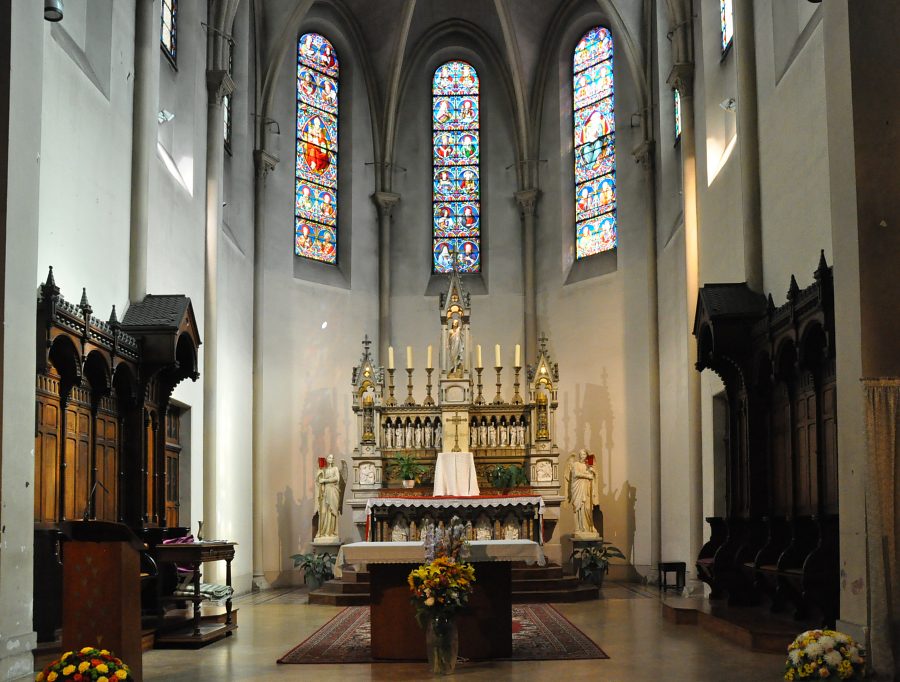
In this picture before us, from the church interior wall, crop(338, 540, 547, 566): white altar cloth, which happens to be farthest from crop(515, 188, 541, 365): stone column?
Result: crop(338, 540, 547, 566): white altar cloth

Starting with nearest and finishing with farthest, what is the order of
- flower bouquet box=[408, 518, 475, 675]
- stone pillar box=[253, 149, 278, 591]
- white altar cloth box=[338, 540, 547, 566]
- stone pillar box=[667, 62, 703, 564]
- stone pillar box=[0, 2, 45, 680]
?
stone pillar box=[0, 2, 45, 680] → flower bouquet box=[408, 518, 475, 675] → white altar cloth box=[338, 540, 547, 566] → stone pillar box=[667, 62, 703, 564] → stone pillar box=[253, 149, 278, 591]

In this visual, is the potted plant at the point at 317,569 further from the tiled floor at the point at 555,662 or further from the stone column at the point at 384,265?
the stone column at the point at 384,265

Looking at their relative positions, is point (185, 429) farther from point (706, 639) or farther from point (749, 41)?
point (749, 41)

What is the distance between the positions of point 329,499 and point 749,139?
9.10 metres

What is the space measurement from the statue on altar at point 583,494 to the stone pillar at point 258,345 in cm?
542

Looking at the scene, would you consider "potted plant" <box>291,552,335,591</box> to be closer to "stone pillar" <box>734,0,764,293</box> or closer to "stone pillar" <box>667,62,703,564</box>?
"stone pillar" <box>667,62,703,564</box>

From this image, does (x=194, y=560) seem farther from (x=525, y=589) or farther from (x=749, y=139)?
(x=749, y=139)

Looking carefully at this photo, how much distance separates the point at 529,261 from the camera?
21609 millimetres

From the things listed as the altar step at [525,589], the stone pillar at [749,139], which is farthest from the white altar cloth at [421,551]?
the stone pillar at [749,139]

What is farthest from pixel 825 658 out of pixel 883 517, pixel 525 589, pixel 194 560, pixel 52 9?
pixel 525 589

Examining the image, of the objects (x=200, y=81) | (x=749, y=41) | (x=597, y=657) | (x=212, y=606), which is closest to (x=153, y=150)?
(x=200, y=81)

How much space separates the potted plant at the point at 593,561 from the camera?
16938 mm

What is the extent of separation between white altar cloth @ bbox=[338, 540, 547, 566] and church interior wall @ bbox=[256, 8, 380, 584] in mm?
8191

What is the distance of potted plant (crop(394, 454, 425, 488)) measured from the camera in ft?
59.8
